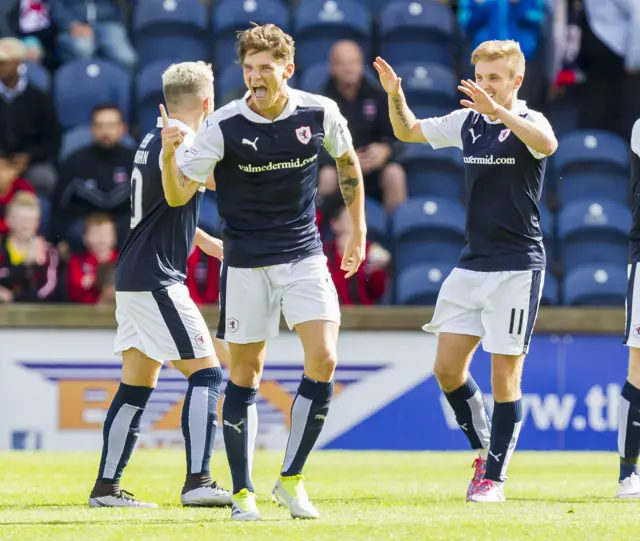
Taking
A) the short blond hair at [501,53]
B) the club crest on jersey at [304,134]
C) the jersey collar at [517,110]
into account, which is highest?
the short blond hair at [501,53]

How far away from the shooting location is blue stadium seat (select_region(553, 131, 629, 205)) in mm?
13523

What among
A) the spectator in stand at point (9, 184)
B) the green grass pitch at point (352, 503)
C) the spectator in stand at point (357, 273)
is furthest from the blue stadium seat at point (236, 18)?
the green grass pitch at point (352, 503)

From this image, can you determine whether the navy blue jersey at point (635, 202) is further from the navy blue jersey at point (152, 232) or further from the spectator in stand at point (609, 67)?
the spectator in stand at point (609, 67)

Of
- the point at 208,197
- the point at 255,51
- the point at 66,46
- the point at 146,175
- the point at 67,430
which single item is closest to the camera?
the point at 255,51

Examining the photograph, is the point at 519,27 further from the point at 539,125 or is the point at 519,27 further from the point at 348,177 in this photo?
the point at 348,177

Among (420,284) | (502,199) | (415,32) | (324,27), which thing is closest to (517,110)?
(502,199)

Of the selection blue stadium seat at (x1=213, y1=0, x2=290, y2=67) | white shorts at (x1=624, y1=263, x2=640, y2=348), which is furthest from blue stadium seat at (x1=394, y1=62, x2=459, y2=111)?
white shorts at (x1=624, y1=263, x2=640, y2=348)

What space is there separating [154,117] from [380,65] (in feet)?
23.3

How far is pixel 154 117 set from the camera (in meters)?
13.8

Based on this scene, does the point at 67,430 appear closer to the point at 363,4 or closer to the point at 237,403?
the point at 237,403

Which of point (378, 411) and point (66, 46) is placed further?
point (66, 46)

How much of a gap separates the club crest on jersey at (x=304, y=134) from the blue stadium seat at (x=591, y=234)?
697 centimetres

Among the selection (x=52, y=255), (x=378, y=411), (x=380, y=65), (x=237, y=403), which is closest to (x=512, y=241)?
(x=380, y=65)

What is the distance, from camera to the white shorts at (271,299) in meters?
6.30
